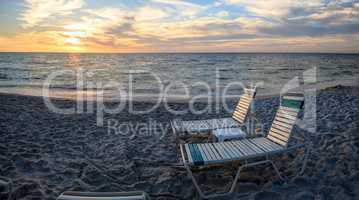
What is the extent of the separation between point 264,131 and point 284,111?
1.84 meters

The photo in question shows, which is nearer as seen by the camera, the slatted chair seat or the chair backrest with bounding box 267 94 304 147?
the slatted chair seat

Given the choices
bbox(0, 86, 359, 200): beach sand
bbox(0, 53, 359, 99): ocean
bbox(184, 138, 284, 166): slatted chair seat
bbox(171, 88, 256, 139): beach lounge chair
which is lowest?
bbox(0, 86, 359, 200): beach sand

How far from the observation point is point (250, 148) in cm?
345

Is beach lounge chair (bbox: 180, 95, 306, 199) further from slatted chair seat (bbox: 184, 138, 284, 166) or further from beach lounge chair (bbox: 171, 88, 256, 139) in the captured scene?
beach lounge chair (bbox: 171, 88, 256, 139)

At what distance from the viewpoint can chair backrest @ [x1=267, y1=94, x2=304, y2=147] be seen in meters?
3.62

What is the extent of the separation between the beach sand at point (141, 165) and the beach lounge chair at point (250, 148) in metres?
0.28

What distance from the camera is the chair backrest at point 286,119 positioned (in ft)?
11.9

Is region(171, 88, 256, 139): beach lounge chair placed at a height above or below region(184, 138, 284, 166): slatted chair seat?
above

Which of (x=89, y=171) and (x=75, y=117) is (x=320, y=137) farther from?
(x=75, y=117)

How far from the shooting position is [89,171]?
150 inches

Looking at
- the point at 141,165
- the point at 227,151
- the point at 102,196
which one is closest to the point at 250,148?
the point at 227,151

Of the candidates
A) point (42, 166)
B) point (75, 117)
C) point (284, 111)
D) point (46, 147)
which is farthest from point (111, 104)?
point (284, 111)

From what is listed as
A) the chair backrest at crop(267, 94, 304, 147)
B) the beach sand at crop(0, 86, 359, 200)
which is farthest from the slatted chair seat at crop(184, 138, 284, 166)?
the beach sand at crop(0, 86, 359, 200)

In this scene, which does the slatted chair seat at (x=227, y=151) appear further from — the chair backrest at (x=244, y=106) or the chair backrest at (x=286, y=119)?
the chair backrest at (x=244, y=106)
